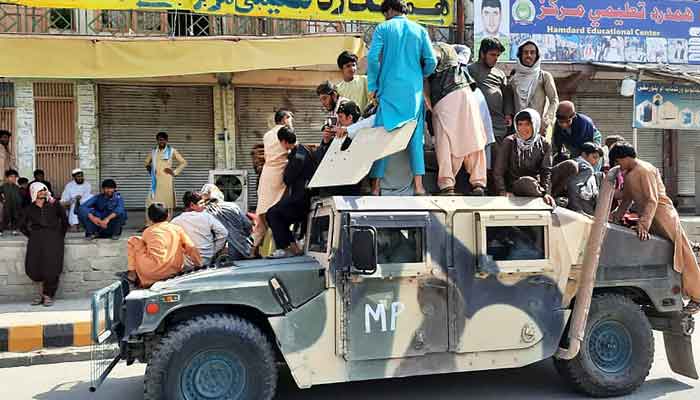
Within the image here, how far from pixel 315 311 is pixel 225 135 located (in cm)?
784

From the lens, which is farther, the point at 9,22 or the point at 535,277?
the point at 9,22

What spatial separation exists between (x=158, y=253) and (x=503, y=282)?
258 cm

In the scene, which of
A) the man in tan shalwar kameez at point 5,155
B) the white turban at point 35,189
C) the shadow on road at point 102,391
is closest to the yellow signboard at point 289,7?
the man in tan shalwar kameez at point 5,155

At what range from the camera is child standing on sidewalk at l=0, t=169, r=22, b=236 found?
1006 centimetres

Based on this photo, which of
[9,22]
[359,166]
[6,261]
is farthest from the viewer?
[9,22]

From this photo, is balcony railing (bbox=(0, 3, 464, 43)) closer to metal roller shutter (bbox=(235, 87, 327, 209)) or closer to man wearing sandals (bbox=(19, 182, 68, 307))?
metal roller shutter (bbox=(235, 87, 327, 209))

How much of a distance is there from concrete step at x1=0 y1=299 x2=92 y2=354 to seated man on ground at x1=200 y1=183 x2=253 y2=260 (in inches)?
93.2

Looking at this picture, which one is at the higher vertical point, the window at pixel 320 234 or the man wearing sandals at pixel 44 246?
the window at pixel 320 234

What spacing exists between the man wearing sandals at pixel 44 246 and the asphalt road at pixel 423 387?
9.51 feet

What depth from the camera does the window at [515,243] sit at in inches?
190

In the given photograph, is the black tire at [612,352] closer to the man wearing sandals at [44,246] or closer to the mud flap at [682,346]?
the mud flap at [682,346]

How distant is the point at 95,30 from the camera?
37.4 ft

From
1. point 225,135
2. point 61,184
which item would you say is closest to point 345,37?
point 225,135

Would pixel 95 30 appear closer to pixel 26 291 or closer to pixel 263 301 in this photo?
pixel 26 291
